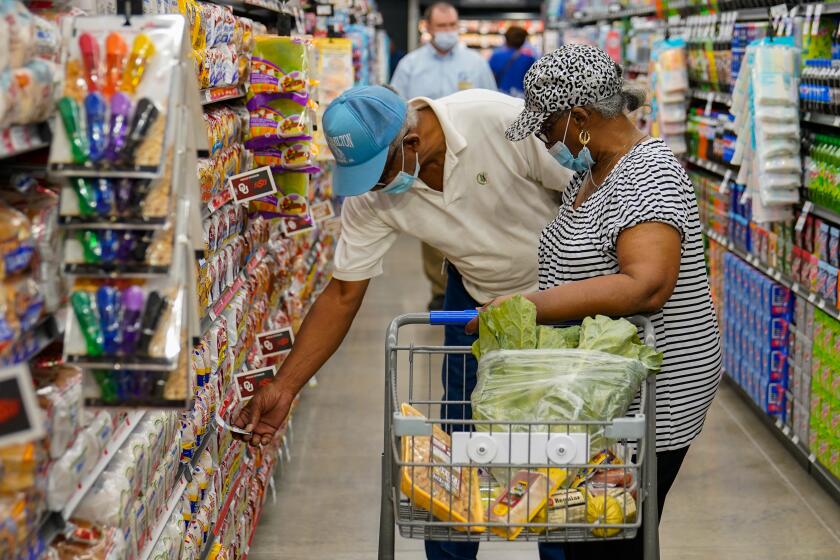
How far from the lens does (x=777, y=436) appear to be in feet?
18.4

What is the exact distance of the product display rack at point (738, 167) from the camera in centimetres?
484

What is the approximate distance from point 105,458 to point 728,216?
4.89 m

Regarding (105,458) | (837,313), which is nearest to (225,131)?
(105,458)

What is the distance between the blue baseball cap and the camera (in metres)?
2.94

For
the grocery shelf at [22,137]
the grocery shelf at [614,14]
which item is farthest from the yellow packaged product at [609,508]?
the grocery shelf at [614,14]

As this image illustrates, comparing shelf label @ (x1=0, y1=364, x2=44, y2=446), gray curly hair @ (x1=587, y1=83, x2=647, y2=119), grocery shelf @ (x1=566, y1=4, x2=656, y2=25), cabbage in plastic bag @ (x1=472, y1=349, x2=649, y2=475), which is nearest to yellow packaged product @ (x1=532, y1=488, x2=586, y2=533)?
cabbage in plastic bag @ (x1=472, y1=349, x2=649, y2=475)

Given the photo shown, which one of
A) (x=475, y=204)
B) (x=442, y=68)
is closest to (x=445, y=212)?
(x=475, y=204)

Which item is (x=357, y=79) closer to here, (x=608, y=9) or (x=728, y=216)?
(x=728, y=216)

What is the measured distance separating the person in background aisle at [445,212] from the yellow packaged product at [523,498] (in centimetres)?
92

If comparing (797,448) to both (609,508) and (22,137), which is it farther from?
(22,137)

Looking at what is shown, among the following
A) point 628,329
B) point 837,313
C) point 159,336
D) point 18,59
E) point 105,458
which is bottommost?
point 837,313

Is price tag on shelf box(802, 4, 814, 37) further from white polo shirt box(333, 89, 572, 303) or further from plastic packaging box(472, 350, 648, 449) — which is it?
plastic packaging box(472, 350, 648, 449)

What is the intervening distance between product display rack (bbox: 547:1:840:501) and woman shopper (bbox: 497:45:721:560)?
2.10m

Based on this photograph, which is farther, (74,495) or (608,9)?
(608,9)
